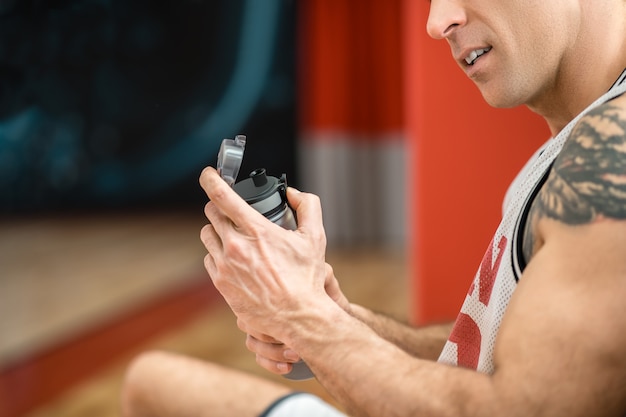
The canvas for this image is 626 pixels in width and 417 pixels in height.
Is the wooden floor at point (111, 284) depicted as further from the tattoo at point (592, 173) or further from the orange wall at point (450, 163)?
the tattoo at point (592, 173)

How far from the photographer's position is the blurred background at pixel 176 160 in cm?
205

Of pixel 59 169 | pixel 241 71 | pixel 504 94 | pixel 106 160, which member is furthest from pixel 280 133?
pixel 504 94

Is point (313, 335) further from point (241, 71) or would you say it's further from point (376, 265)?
point (241, 71)

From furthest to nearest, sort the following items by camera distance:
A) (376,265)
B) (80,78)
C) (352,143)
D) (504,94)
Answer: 1. (80,78)
2. (352,143)
3. (376,265)
4. (504,94)

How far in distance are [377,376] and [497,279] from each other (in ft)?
0.47

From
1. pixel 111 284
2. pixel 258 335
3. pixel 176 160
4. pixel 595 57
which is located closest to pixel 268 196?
pixel 258 335

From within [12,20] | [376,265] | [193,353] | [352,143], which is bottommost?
[376,265]

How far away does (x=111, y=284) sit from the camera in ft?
10.9

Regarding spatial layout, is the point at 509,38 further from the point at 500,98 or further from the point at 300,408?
the point at 300,408

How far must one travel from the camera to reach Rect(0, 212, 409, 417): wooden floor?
7.63 ft

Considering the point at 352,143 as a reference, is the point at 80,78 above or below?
above

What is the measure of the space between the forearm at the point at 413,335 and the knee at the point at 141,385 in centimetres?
26

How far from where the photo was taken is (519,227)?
0.60 m

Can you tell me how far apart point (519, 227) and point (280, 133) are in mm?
4371
